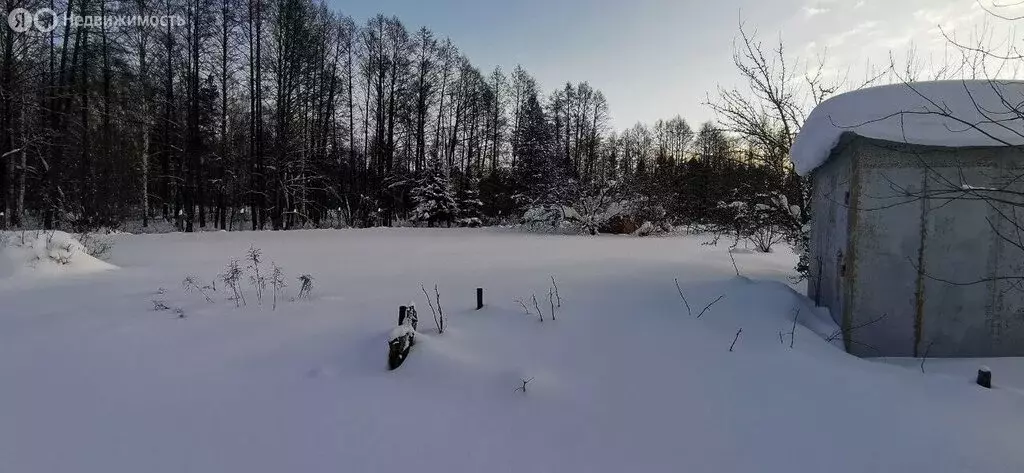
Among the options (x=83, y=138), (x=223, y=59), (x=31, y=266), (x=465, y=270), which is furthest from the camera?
(x=223, y=59)

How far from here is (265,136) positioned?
66.5 ft

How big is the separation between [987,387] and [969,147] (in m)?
1.95

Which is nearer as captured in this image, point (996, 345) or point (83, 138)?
point (996, 345)

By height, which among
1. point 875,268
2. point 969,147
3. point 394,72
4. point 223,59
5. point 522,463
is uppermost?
point 394,72

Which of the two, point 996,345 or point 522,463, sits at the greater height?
point 996,345

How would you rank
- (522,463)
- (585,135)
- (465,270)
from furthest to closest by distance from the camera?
(585,135)
(465,270)
(522,463)

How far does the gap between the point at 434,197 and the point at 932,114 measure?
2212 centimetres

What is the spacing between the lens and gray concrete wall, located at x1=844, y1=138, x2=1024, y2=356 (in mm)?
3967

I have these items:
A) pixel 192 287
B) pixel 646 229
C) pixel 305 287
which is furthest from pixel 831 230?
pixel 646 229

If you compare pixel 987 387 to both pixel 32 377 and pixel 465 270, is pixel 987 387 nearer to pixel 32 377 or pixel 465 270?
pixel 465 270

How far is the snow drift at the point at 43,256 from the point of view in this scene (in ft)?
20.4

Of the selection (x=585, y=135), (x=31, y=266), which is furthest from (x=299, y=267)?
(x=585, y=135)

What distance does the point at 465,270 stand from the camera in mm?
7266

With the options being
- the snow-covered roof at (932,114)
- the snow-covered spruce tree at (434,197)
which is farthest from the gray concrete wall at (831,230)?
the snow-covered spruce tree at (434,197)
